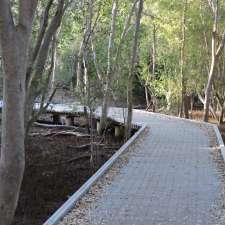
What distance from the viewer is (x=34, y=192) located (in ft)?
37.2

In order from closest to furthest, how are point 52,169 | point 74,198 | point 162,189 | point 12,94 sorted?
point 12,94, point 74,198, point 162,189, point 52,169

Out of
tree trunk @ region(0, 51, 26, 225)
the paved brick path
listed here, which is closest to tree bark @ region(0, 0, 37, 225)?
tree trunk @ region(0, 51, 26, 225)

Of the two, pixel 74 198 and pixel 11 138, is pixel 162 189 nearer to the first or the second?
pixel 74 198

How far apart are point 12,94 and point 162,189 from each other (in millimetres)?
4149

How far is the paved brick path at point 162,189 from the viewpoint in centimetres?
705

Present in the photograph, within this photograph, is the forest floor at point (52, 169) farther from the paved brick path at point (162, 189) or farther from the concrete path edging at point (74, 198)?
the paved brick path at point (162, 189)

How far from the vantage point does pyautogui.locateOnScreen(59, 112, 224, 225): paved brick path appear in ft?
23.1

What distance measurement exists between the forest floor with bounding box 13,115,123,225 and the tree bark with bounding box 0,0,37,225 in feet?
11.6

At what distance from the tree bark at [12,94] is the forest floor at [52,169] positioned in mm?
3530

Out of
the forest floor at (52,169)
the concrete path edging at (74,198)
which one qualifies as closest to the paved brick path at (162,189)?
the concrete path edging at (74,198)

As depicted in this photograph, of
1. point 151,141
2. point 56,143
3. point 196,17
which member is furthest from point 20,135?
point 196,17

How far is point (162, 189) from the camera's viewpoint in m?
8.69

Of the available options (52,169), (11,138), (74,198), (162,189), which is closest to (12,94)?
(11,138)

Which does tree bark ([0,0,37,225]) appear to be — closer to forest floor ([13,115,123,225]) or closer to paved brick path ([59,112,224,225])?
paved brick path ([59,112,224,225])
